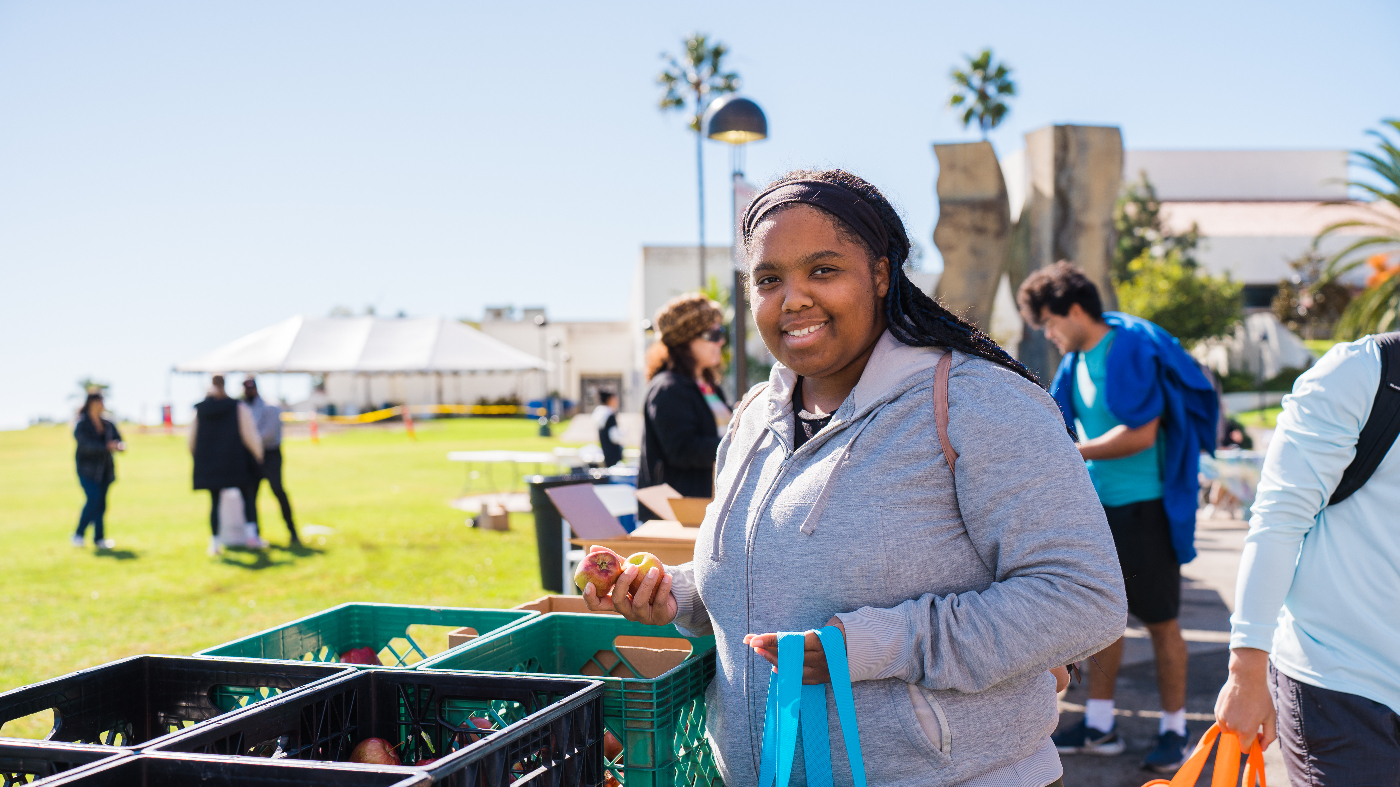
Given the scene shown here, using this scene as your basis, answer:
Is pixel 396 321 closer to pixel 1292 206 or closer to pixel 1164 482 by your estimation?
pixel 1164 482

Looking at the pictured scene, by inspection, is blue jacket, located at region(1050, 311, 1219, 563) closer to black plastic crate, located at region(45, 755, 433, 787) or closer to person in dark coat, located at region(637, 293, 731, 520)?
person in dark coat, located at region(637, 293, 731, 520)

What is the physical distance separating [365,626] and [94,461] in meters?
11.0

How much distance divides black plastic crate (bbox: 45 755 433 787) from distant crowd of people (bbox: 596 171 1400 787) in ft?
2.07

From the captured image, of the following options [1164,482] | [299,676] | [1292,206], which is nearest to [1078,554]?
[299,676]

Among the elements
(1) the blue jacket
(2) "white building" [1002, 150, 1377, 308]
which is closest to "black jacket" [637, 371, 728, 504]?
(1) the blue jacket

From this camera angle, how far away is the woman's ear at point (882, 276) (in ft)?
5.69

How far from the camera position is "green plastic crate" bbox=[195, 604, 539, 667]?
2.49 meters

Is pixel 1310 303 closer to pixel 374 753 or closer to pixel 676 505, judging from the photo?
pixel 676 505

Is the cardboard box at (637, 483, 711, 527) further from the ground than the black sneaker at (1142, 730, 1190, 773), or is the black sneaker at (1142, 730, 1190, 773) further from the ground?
the cardboard box at (637, 483, 711, 527)

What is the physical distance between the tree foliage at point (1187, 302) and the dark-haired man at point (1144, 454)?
121 ft

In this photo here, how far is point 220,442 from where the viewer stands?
1085 centimetres

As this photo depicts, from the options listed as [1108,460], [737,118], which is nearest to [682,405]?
[1108,460]

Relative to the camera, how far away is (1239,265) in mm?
52312

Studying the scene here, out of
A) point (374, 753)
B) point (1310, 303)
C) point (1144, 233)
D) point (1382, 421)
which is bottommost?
point (1310, 303)
